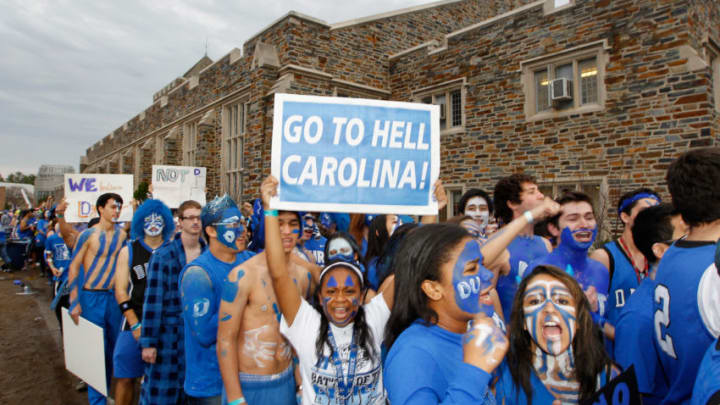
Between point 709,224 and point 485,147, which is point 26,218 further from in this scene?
point 709,224

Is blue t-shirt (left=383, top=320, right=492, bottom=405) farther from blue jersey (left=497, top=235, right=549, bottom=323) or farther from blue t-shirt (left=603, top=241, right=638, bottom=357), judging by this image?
blue t-shirt (left=603, top=241, right=638, bottom=357)

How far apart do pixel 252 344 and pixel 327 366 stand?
57 centimetres

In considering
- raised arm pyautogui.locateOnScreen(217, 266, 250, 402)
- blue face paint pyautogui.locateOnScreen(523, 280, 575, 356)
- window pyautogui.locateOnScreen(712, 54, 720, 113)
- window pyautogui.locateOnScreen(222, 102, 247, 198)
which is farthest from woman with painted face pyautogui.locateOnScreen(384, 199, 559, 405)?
window pyautogui.locateOnScreen(222, 102, 247, 198)

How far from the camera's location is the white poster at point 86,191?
6965 millimetres

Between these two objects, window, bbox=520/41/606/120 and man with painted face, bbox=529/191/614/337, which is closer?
man with painted face, bbox=529/191/614/337

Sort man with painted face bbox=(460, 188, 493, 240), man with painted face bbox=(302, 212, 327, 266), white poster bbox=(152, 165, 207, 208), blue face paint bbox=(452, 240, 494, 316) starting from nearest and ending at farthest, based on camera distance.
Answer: blue face paint bbox=(452, 240, 494, 316)
man with painted face bbox=(460, 188, 493, 240)
man with painted face bbox=(302, 212, 327, 266)
white poster bbox=(152, 165, 207, 208)

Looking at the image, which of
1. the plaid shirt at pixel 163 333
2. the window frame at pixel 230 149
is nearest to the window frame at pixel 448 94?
the window frame at pixel 230 149

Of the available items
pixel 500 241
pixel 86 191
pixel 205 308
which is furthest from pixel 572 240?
pixel 86 191

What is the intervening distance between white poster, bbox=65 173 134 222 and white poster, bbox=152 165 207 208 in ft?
4.47

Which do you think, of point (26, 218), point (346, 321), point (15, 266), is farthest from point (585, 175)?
point (15, 266)

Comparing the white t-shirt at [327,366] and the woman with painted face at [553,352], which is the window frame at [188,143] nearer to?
the white t-shirt at [327,366]

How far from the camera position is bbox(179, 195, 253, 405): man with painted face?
239cm

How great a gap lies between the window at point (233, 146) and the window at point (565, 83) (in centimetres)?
822

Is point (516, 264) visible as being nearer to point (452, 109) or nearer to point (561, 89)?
point (561, 89)
